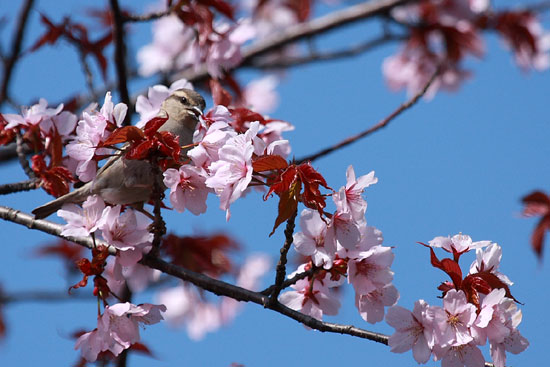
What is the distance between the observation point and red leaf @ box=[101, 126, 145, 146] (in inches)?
91.0

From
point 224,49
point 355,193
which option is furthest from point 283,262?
point 224,49

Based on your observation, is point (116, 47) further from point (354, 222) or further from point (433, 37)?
point (433, 37)

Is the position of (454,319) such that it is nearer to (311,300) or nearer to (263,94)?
(311,300)

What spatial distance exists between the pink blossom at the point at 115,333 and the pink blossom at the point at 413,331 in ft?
2.77

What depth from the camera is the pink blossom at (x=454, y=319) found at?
2.27m

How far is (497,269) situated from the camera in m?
2.48

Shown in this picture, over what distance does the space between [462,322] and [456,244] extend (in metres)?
0.31

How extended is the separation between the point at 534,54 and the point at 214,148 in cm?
434

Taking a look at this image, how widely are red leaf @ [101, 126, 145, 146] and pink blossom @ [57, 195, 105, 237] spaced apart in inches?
10.6

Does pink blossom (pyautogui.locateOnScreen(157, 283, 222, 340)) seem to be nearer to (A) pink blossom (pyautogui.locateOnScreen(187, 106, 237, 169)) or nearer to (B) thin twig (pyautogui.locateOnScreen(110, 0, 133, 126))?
(B) thin twig (pyautogui.locateOnScreen(110, 0, 133, 126))

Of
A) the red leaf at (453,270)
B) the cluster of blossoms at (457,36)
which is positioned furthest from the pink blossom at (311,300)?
the cluster of blossoms at (457,36)

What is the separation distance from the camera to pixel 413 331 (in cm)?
235

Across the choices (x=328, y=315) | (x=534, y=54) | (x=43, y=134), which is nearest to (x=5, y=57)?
(x=43, y=134)

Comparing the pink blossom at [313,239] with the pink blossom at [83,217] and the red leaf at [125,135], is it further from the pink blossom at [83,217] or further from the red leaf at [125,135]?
the pink blossom at [83,217]
